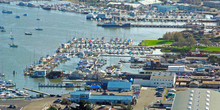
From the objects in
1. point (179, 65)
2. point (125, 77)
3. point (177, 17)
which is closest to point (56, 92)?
point (125, 77)

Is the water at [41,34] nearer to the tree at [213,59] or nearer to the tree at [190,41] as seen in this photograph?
the tree at [190,41]

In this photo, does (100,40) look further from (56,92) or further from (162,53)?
(56,92)

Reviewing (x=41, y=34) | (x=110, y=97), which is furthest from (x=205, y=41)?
(x=110, y=97)

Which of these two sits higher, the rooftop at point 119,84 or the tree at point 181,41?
the tree at point 181,41

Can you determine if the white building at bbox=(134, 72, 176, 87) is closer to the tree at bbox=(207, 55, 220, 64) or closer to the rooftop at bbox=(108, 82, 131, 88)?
the rooftop at bbox=(108, 82, 131, 88)

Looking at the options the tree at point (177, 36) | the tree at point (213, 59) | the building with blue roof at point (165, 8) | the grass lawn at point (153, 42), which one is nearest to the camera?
the tree at point (213, 59)

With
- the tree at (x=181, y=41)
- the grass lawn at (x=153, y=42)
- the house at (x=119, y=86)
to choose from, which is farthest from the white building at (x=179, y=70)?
the grass lawn at (x=153, y=42)
